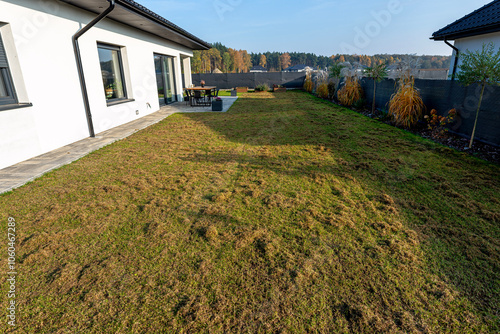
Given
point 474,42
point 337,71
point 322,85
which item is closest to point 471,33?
point 474,42

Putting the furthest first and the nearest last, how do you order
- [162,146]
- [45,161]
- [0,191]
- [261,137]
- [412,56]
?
[412,56], [261,137], [162,146], [45,161], [0,191]

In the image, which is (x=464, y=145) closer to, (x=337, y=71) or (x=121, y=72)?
(x=337, y=71)

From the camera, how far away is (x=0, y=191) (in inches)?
133

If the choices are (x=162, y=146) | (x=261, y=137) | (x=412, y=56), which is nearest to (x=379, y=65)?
(x=412, y=56)

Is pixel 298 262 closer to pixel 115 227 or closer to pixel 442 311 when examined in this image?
pixel 442 311

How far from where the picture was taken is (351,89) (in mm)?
11312

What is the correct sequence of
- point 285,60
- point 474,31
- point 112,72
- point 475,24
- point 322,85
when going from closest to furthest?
point 112,72, point 475,24, point 474,31, point 322,85, point 285,60

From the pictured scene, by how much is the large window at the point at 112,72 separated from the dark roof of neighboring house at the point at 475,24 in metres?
10.7

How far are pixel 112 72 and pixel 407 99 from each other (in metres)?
8.27

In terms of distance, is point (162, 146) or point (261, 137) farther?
point (261, 137)

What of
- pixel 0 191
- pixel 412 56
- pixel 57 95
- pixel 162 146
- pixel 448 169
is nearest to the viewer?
pixel 0 191

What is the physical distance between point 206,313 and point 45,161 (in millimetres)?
4412

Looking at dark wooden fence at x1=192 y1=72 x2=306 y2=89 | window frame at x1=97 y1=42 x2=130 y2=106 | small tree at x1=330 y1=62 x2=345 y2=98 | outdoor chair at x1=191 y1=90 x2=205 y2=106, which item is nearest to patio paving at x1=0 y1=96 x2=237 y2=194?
window frame at x1=97 y1=42 x2=130 y2=106

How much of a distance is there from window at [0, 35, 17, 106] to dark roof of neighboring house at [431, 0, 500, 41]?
11.2m
